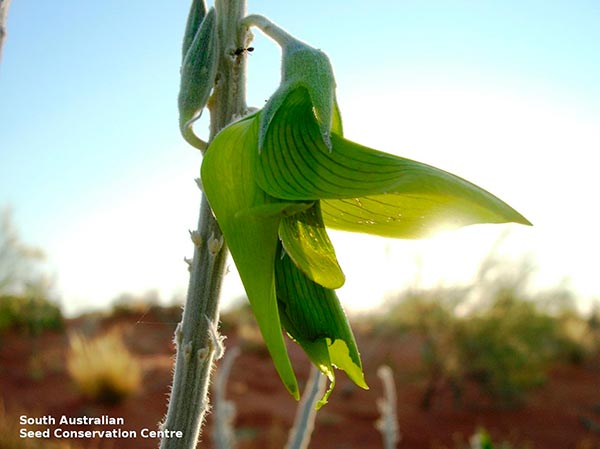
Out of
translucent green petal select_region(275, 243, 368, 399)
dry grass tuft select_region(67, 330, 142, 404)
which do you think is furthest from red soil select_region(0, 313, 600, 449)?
translucent green petal select_region(275, 243, 368, 399)

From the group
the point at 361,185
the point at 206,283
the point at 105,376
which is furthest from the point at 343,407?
the point at 361,185

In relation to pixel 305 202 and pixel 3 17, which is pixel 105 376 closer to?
pixel 3 17

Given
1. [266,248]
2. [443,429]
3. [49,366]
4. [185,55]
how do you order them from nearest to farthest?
1. [266,248]
2. [185,55]
3. [443,429]
4. [49,366]

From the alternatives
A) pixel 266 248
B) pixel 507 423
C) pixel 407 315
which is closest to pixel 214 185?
pixel 266 248

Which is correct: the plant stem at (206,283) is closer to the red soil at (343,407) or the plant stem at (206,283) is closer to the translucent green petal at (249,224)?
the translucent green petal at (249,224)

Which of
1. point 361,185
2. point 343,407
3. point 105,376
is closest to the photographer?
point 361,185

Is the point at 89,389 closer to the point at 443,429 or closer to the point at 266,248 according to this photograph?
the point at 443,429

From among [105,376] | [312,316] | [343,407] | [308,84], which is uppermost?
[308,84]
